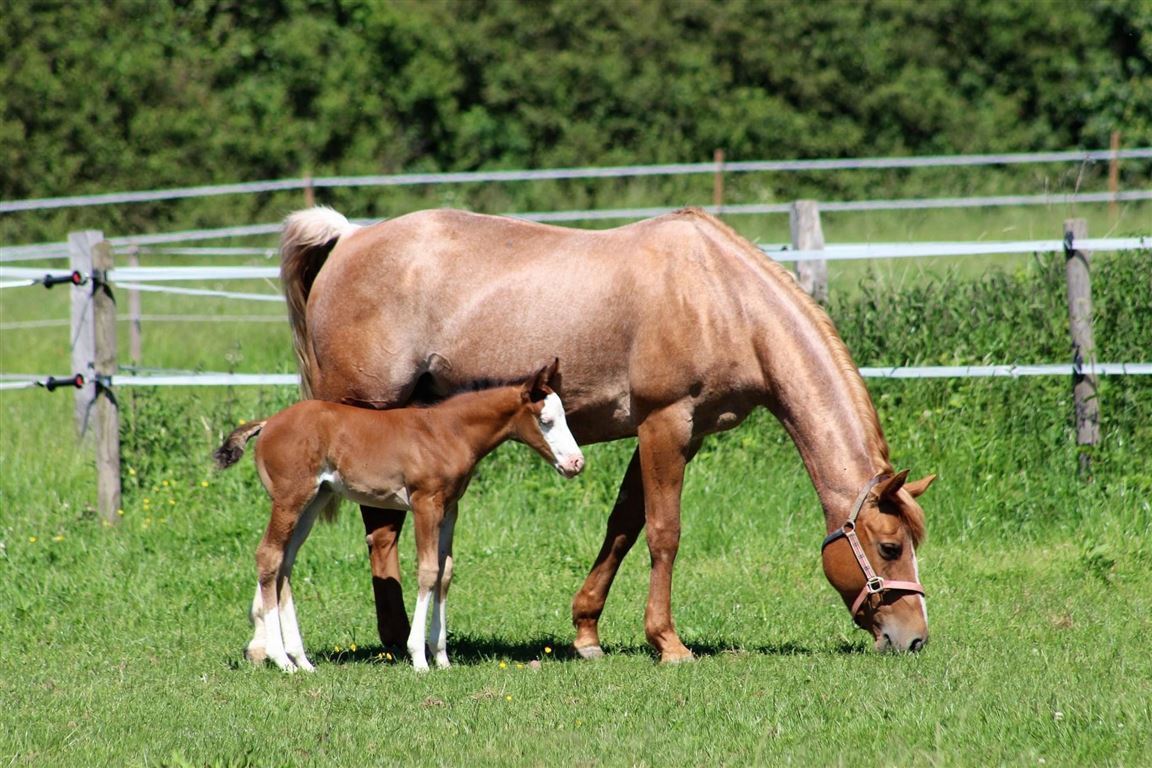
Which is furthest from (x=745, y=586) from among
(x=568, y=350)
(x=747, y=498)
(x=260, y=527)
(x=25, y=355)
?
(x=25, y=355)

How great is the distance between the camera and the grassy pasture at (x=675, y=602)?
16.5ft

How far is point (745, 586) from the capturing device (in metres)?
7.90

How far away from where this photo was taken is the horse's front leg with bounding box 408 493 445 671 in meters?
6.27

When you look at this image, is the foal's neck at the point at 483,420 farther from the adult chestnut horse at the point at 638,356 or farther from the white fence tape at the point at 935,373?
the white fence tape at the point at 935,373

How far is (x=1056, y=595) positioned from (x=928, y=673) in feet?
6.20

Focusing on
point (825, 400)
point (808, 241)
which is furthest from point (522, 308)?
point (808, 241)

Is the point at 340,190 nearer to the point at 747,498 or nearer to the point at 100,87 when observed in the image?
the point at 100,87

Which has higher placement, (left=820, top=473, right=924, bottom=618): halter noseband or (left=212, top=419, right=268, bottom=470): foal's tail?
(left=212, top=419, right=268, bottom=470): foal's tail

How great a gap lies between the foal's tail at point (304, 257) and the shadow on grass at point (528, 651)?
4.46 ft

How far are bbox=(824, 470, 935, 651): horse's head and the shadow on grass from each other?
0.28 metres

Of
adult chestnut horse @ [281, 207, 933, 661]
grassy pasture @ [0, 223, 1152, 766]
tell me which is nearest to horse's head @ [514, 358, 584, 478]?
adult chestnut horse @ [281, 207, 933, 661]

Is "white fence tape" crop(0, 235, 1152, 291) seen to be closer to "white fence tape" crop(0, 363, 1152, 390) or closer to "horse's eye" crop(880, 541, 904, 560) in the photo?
"white fence tape" crop(0, 363, 1152, 390)

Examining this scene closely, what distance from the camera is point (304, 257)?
7281mm

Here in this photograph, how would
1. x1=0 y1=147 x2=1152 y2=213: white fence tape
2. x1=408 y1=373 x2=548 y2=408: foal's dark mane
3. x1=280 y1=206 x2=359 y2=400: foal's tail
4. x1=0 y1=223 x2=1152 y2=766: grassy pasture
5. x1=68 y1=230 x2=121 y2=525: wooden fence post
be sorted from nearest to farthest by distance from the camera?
x1=0 y1=223 x2=1152 y2=766: grassy pasture, x1=408 y1=373 x2=548 y2=408: foal's dark mane, x1=280 y1=206 x2=359 y2=400: foal's tail, x1=68 y1=230 x2=121 y2=525: wooden fence post, x1=0 y1=147 x2=1152 y2=213: white fence tape
